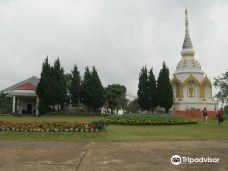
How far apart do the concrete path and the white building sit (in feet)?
120

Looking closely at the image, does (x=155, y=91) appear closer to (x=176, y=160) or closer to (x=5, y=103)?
(x=5, y=103)

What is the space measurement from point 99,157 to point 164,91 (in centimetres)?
3725

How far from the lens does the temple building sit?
1991 inches

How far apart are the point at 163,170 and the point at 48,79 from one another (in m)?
38.3

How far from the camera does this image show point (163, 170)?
7.39 meters

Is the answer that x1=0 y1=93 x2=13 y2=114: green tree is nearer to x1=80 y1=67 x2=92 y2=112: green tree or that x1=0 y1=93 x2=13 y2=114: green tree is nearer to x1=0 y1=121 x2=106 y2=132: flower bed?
x1=80 y1=67 x2=92 y2=112: green tree

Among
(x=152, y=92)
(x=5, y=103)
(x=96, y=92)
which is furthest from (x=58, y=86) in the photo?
(x=152, y=92)

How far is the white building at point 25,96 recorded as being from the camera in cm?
4803

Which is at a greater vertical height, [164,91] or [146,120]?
[164,91]

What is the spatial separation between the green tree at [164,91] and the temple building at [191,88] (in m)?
4.28

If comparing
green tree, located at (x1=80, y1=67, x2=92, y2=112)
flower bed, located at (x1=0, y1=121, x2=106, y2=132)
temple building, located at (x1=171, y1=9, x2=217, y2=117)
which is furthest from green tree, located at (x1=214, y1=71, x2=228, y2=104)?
flower bed, located at (x1=0, y1=121, x2=106, y2=132)

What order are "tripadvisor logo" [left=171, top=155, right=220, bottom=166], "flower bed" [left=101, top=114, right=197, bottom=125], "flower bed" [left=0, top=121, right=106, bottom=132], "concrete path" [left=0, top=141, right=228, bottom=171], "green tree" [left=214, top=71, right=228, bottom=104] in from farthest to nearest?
"green tree" [left=214, top=71, right=228, bottom=104] < "flower bed" [left=101, top=114, right=197, bottom=125] < "flower bed" [left=0, top=121, right=106, bottom=132] < "tripadvisor logo" [left=171, top=155, right=220, bottom=166] < "concrete path" [left=0, top=141, right=228, bottom=171]

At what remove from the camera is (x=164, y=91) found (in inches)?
1784

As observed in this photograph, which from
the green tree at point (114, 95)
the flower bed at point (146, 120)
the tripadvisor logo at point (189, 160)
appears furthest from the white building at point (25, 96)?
the tripadvisor logo at point (189, 160)
